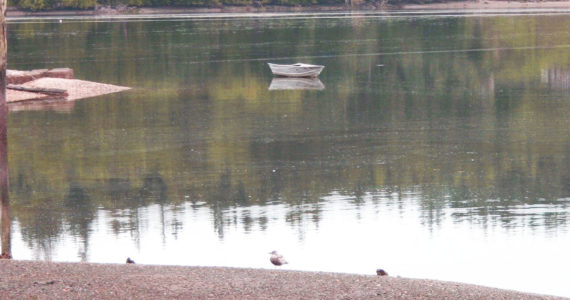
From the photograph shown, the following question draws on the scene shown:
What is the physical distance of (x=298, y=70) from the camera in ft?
195

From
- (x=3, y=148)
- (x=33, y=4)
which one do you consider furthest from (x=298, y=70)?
(x=33, y=4)

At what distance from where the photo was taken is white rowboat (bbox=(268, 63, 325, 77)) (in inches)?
2323

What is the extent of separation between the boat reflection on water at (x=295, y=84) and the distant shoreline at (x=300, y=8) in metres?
97.4

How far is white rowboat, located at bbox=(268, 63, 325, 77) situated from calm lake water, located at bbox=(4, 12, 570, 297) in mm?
737

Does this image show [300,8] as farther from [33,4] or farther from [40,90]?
[40,90]

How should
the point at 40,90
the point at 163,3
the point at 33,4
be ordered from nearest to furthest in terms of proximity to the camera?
the point at 40,90 < the point at 33,4 < the point at 163,3

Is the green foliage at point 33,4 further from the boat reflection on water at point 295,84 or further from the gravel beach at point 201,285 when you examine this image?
the gravel beach at point 201,285

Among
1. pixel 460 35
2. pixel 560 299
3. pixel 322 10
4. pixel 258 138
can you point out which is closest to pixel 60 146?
pixel 258 138

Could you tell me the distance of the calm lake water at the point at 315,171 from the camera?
2219 cm

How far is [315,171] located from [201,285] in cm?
1509

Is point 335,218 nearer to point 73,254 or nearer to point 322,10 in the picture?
point 73,254

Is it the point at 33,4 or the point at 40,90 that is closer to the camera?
the point at 40,90

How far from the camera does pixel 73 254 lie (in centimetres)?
2203

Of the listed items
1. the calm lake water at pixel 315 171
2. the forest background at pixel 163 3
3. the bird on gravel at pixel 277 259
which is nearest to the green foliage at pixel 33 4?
the forest background at pixel 163 3
